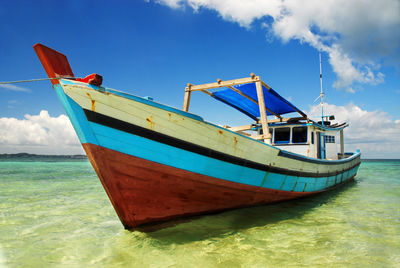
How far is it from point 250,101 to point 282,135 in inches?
78.8

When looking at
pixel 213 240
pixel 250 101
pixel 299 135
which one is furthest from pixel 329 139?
pixel 213 240

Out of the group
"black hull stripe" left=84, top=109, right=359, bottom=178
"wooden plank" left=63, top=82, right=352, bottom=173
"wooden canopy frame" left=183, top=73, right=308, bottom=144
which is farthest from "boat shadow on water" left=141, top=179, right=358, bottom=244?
"wooden canopy frame" left=183, top=73, right=308, bottom=144

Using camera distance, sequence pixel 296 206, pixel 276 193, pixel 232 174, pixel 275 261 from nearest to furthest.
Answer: pixel 275 261 → pixel 232 174 → pixel 276 193 → pixel 296 206

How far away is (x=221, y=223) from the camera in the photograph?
403 cm

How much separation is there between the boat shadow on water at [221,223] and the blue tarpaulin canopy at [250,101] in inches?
120

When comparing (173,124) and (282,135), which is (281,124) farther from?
(173,124)

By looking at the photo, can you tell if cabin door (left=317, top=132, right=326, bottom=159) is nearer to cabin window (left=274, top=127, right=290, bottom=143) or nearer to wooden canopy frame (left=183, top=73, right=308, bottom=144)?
cabin window (left=274, top=127, right=290, bottom=143)

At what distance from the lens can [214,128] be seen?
12.2ft

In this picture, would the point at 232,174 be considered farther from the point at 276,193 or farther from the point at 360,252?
the point at 360,252

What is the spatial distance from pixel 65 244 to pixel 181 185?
1947mm

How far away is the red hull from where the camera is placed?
320 cm

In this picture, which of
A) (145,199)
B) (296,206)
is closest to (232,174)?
(145,199)

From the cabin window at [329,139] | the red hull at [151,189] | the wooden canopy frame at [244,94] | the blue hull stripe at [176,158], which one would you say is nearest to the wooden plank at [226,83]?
the wooden canopy frame at [244,94]

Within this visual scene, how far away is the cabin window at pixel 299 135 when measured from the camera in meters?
7.88
